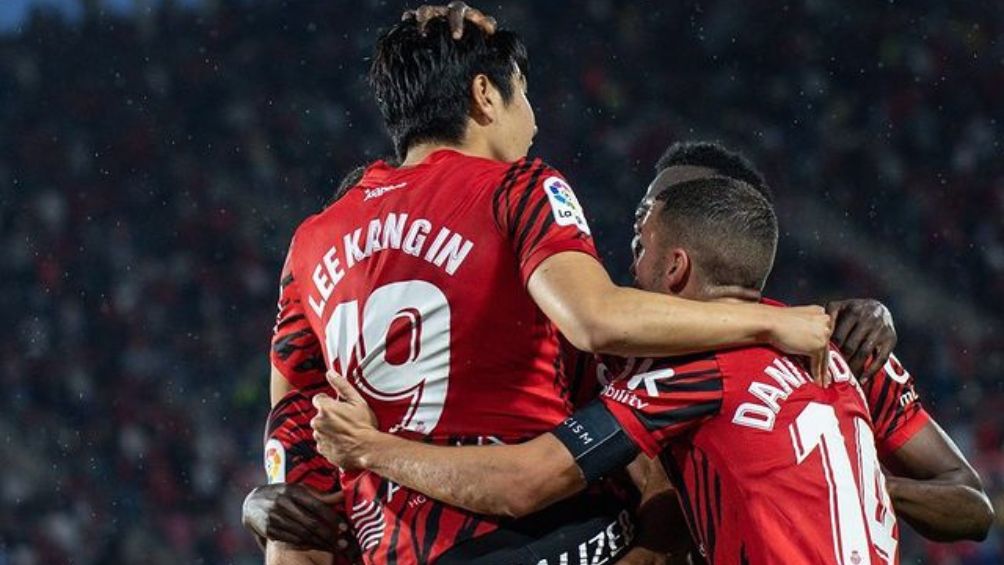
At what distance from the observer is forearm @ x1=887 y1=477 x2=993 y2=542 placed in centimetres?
284

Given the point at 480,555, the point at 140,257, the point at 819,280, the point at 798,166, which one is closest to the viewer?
the point at 480,555

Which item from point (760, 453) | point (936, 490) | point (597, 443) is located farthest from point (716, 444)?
point (936, 490)

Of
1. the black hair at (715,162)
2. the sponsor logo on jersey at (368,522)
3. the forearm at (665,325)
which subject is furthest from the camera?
the black hair at (715,162)

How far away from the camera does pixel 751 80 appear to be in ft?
35.4

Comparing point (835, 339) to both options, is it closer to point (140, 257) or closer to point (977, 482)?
point (977, 482)

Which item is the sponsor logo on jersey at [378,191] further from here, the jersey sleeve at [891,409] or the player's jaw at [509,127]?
the jersey sleeve at [891,409]

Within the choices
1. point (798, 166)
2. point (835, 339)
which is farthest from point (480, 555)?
point (798, 166)

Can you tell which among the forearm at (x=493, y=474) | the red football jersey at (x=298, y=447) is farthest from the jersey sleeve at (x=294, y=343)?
the forearm at (x=493, y=474)

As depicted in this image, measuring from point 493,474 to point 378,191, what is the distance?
1.93 ft

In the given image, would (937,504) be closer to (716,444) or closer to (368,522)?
(716,444)

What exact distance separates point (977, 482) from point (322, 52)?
370 inches

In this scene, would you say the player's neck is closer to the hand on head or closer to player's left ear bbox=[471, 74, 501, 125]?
player's left ear bbox=[471, 74, 501, 125]

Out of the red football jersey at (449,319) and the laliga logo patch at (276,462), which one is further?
the laliga logo patch at (276,462)

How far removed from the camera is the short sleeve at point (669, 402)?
2463 millimetres
